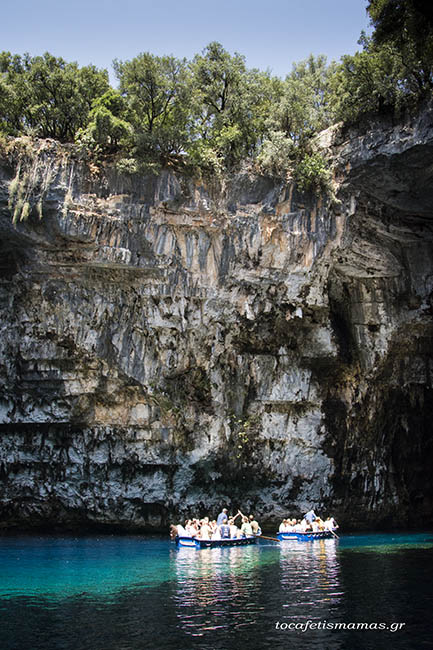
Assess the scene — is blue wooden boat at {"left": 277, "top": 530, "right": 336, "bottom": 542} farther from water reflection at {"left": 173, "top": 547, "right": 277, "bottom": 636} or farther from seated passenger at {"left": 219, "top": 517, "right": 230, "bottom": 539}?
water reflection at {"left": 173, "top": 547, "right": 277, "bottom": 636}

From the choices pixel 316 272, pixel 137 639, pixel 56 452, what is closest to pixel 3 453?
pixel 56 452

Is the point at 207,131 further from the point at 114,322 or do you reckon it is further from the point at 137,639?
the point at 137,639

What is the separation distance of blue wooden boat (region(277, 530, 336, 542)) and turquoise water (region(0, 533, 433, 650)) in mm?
3889

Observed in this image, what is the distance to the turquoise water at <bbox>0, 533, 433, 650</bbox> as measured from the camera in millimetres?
8297

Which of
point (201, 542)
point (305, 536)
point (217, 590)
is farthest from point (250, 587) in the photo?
point (305, 536)

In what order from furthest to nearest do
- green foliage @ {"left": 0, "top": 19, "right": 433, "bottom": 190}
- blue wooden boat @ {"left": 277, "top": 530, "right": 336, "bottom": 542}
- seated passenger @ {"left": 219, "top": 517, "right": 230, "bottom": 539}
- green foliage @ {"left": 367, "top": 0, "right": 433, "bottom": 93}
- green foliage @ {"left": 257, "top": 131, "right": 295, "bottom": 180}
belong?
blue wooden boat @ {"left": 277, "top": 530, "right": 336, "bottom": 542}, green foliage @ {"left": 257, "top": 131, "right": 295, "bottom": 180}, green foliage @ {"left": 0, "top": 19, "right": 433, "bottom": 190}, seated passenger @ {"left": 219, "top": 517, "right": 230, "bottom": 539}, green foliage @ {"left": 367, "top": 0, "right": 433, "bottom": 93}

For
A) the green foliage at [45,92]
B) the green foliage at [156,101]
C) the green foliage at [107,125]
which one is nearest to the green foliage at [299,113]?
the green foliage at [156,101]

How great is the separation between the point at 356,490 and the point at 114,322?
13.9 m

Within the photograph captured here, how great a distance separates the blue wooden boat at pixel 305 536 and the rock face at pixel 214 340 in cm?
342

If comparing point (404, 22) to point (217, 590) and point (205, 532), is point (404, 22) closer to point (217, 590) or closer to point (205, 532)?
point (217, 590)

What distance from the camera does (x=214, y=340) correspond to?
24.5 m

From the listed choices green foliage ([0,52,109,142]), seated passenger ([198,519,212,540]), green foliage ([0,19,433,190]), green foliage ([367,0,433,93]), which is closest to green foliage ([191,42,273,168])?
green foliage ([0,19,433,190])

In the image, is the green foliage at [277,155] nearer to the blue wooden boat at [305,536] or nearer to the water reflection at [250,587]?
the water reflection at [250,587]

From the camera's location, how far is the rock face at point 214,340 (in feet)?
71.6
